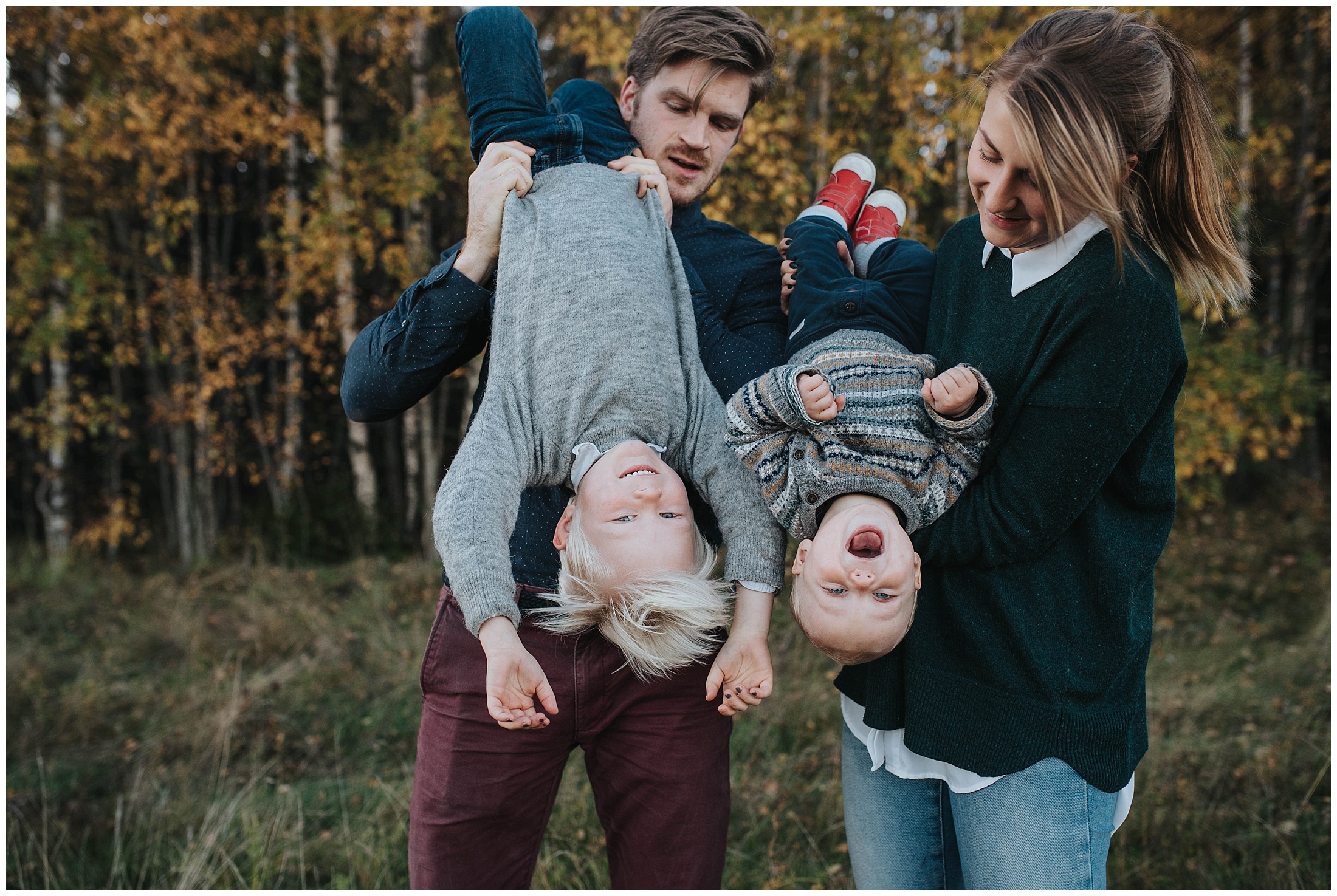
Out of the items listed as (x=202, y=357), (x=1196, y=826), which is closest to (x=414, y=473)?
(x=202, y=357)

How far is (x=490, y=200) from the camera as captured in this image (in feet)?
5.52

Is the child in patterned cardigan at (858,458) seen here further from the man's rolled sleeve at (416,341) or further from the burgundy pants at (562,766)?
the man's rolled sleeve at (416,341)

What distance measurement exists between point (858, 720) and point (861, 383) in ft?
2.36

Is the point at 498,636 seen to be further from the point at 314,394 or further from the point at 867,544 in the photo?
the point at 314,394

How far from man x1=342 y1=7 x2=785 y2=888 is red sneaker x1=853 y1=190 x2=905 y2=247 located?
1.01 feet

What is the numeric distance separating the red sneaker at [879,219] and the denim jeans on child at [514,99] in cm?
60

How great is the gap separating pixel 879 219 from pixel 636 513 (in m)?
0.97

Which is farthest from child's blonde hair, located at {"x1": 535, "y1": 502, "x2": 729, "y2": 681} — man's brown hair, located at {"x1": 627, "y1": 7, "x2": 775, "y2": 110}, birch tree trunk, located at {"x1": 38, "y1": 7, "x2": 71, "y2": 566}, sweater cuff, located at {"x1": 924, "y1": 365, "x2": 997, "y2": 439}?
birch tree trunk, located at {"x1": 38, "y1": 7, "x2": 71, "y2": 566}

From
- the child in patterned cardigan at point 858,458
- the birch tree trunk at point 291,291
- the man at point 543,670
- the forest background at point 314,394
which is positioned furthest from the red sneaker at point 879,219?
the birch tree trunk at point 291,291

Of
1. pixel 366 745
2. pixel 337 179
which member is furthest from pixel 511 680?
pixel 337 179

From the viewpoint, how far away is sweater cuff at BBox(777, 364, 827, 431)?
144cm

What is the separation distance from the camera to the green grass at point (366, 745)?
3096 mm

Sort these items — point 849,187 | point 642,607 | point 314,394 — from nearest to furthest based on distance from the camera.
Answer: point 642,607
point 849,187
point 314,394

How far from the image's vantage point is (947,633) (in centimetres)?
150
